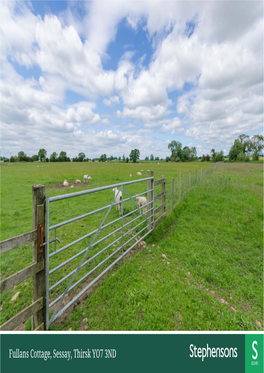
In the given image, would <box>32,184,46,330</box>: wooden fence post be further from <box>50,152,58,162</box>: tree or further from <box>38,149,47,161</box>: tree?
<box>38,149,47,161</box>: tree

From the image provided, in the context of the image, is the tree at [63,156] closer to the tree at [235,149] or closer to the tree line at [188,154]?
the tree line at [188,154]

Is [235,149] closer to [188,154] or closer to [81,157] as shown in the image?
[188,154]

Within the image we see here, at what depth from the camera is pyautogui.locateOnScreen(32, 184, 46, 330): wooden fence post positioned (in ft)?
6.32

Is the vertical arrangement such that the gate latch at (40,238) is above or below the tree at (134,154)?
below

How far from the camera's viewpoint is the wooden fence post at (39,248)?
1928 millimetres

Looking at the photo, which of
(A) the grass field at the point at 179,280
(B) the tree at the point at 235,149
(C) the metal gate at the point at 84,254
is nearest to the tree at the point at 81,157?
(B) the tree at the point at 235,149

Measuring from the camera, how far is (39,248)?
1.98 metres

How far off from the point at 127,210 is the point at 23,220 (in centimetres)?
479

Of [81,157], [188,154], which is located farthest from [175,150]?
[81,157]
